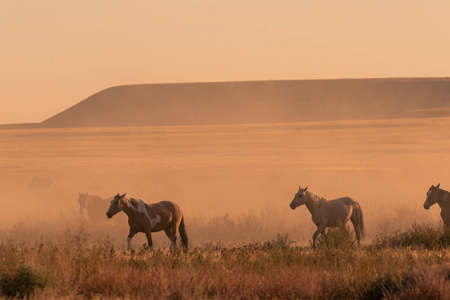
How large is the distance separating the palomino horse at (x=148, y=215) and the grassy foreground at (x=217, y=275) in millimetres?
2395

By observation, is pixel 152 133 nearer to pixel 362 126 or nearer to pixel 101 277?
pixel 362 126

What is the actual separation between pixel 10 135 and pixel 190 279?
4102 inches

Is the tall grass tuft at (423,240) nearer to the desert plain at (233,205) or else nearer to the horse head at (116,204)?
the desert plain at (233,205)

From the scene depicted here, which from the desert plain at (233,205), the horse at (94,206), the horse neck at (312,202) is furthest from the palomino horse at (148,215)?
the horse at (94,206)

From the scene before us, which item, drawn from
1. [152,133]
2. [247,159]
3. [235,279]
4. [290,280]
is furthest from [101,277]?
[152,133]

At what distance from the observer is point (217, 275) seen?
50.3 ft

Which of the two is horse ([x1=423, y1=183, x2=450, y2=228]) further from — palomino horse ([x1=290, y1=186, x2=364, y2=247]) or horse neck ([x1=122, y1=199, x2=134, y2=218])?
horse neck ([x1=122, y1=199, x2=134, y2=218])

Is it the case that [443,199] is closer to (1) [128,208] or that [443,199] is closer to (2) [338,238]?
(2) [338,238]

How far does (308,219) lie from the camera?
36.1m

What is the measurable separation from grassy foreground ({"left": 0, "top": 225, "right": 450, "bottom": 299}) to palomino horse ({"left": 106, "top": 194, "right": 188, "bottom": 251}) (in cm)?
239

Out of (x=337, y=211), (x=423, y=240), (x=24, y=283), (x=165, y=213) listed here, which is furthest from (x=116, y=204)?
(x=423, y=240)

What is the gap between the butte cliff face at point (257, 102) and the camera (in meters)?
127

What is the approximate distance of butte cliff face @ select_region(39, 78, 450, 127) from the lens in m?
127

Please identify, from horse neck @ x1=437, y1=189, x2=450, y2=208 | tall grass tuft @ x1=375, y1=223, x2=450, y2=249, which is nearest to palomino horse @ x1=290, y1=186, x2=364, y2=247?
tall grass tuft @ x1=375, y1=223, x2=450, y2=249
